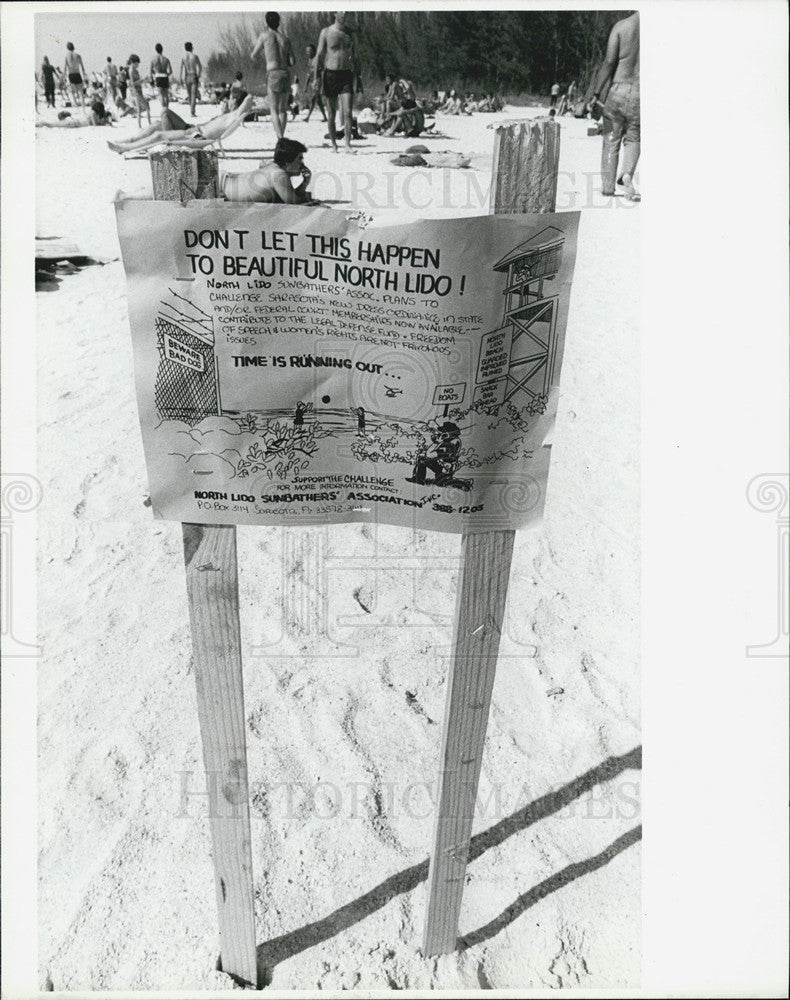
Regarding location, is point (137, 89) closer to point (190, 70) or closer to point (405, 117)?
point (190, 70)

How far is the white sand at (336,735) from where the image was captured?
2760 mm

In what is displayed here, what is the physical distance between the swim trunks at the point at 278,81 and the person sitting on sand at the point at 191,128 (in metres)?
0.22

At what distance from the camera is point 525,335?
1.87 metres

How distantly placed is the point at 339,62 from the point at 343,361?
5645mm

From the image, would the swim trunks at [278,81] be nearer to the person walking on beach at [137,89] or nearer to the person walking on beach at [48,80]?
the person walking on beach at [137,89]

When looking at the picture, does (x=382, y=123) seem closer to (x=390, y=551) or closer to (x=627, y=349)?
(x=627, y=349)

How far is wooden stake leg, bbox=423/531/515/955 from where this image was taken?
205 cm

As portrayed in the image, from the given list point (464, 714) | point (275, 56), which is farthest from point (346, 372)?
point (275, 56)

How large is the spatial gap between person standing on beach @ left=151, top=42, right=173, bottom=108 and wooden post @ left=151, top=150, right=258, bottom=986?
422cm

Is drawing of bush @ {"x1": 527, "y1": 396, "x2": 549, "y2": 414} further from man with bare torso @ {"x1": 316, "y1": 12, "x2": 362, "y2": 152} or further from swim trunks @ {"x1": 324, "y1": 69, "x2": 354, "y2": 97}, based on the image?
swim trunks @ {"x1": 324, "y1": 69, "x2": 354, "y2": 97}

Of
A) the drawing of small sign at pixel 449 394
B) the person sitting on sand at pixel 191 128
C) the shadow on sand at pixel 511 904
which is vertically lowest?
the shadow on sand at pixel 511 904

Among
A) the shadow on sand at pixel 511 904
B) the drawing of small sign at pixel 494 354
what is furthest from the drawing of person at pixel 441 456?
the shadow on sand at pixel 511 904

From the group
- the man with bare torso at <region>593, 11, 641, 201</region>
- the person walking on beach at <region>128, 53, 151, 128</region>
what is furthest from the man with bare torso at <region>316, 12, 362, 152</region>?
the man with bare torso at <region>593, 11, 641, 201</region>

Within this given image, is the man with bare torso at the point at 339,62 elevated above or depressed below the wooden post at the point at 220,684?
above
